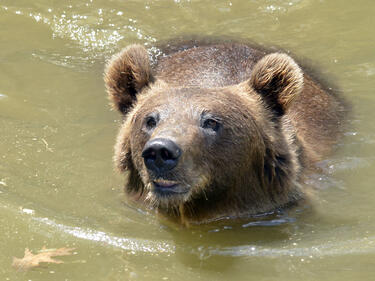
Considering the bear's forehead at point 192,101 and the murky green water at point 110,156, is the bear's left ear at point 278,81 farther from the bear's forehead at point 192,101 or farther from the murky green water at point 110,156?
the murky green water at point 110,156

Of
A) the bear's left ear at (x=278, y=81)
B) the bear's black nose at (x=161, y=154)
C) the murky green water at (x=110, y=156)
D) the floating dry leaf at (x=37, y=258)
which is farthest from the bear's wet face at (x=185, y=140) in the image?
the floating dry leaf at (x=37, y=258)

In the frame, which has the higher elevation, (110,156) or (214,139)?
(214,139)

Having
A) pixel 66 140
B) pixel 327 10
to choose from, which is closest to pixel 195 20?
pixel 327 10

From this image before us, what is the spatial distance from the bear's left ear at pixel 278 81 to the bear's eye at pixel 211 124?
97 cm

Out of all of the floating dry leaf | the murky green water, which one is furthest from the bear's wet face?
the floating dry leaf

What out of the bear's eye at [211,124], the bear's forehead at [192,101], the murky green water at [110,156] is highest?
the bear's forehead at [192,101]

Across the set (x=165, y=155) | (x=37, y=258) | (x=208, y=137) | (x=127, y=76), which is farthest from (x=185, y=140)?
(x=127, y=76)

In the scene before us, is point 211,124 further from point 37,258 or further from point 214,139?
point 37,258

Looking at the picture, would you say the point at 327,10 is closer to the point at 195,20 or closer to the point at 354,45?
the point at 354,45

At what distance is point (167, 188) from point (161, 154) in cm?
44

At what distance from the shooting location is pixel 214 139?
6379 mm

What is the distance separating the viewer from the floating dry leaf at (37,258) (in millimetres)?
5789

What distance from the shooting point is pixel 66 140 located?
29.3 ft

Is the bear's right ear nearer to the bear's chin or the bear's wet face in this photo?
the bear's wet face
